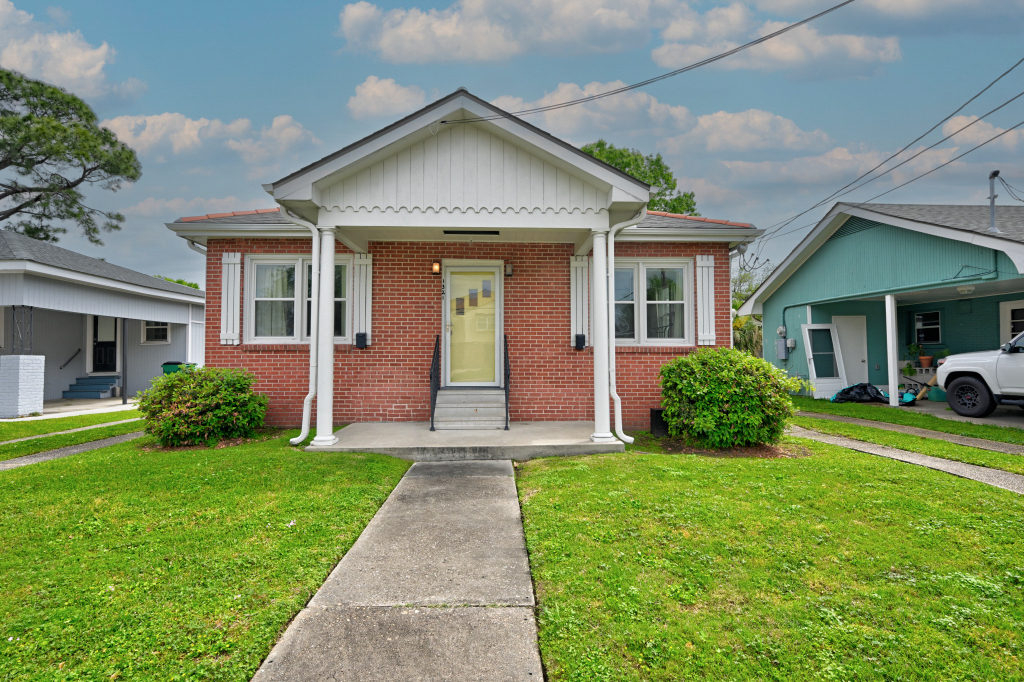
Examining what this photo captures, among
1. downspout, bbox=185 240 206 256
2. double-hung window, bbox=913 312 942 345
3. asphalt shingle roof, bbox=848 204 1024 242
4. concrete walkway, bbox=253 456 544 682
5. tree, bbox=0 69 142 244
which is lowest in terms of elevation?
concrete walkway, bbox=253 456 544 682

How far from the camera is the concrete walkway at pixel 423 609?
82.9 inches

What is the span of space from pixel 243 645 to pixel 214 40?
25404 millimetres

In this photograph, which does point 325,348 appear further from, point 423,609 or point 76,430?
point 76,430

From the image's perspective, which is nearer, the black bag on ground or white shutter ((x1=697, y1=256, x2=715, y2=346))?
white shutter ((x1=697, y1=256, x2=715, y2=346))

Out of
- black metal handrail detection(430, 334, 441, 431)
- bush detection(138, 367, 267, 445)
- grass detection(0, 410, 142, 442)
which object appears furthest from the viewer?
grass detection(0, 410, 142, 442)

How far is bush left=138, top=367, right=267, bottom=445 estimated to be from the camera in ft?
21.7

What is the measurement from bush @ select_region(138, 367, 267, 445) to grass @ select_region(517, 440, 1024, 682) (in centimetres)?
462

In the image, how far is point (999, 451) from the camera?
6516 millimetres

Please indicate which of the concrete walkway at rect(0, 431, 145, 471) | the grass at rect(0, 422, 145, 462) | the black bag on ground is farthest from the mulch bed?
the black bag on ground

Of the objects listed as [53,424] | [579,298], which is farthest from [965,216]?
[53,424]

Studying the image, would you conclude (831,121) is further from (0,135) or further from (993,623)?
(0,135)

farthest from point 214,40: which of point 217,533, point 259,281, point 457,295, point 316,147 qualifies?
point 217,533

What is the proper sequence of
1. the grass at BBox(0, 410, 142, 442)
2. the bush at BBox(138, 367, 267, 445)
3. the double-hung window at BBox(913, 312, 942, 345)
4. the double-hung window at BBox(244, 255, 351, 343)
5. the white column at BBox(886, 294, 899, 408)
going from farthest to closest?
the double-hung window at BBox(913, 312, 942, 345), the white column at BBox(886, 294, 899, 408), the grass at BBox(0, 410, 142, 442), the double-hung window at BBox(244, 255, 351, 343), the bush at BBox(138, 367, 267, 445)

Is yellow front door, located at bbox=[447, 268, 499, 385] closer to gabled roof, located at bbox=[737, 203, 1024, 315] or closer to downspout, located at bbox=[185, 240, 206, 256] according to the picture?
downspout, located at bbox=[185, 240, 206, 256]
